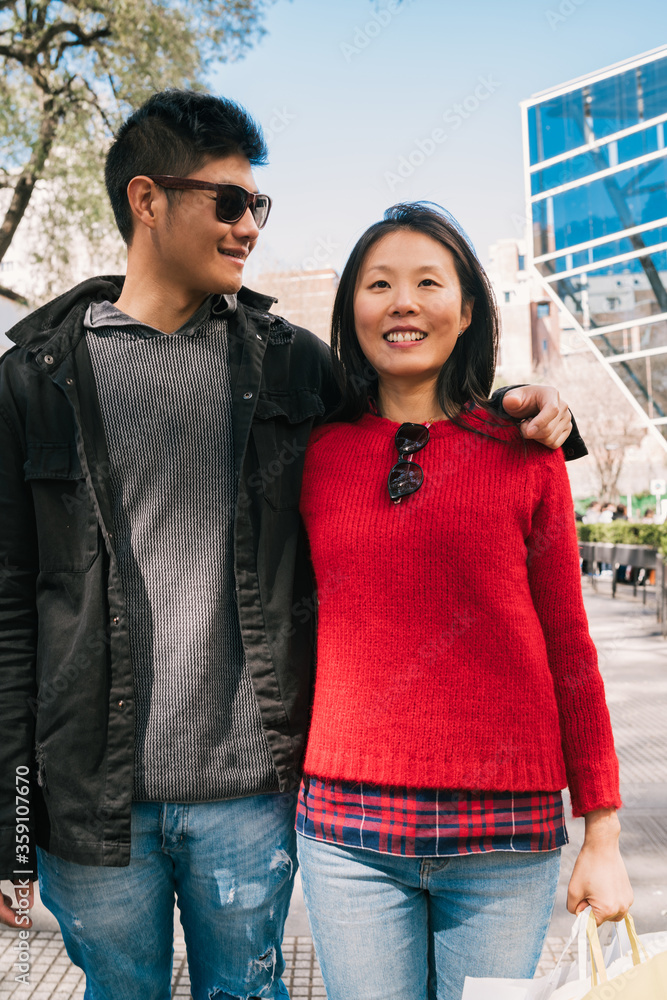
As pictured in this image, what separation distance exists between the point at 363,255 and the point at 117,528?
84cm

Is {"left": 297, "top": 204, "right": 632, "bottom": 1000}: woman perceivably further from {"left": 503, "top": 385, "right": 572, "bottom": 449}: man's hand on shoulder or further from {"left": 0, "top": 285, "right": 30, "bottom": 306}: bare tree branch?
{"left": 0, "top": 285, "right": 30, "bottom": 306}: bare tree branch

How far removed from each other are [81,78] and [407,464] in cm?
945

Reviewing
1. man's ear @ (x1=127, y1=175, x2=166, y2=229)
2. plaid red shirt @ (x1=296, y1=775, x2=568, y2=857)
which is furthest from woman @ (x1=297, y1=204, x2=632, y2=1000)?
man's ear @ (x1=127, y1=175, x2=166, y2=229)

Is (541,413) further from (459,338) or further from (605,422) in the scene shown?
(605,422)

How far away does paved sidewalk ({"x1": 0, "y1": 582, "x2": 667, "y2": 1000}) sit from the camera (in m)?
3.43

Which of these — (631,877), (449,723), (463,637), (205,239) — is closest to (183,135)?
(205,239)

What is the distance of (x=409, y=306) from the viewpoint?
6.26 ft

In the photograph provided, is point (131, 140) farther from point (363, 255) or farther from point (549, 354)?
point (549, 354)

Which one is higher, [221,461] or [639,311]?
[639,311]

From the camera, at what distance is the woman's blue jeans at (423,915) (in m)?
1.65

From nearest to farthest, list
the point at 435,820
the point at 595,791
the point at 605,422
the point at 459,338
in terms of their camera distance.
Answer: the point at 435,820 → the point at 595,791 → the point at 459,338 → the point at 605,422

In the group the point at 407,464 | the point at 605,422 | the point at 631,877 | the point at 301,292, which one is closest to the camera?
the point at 407,464

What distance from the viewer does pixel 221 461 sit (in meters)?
2.05

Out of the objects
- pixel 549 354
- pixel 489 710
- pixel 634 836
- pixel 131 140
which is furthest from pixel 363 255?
pixel 549 354
